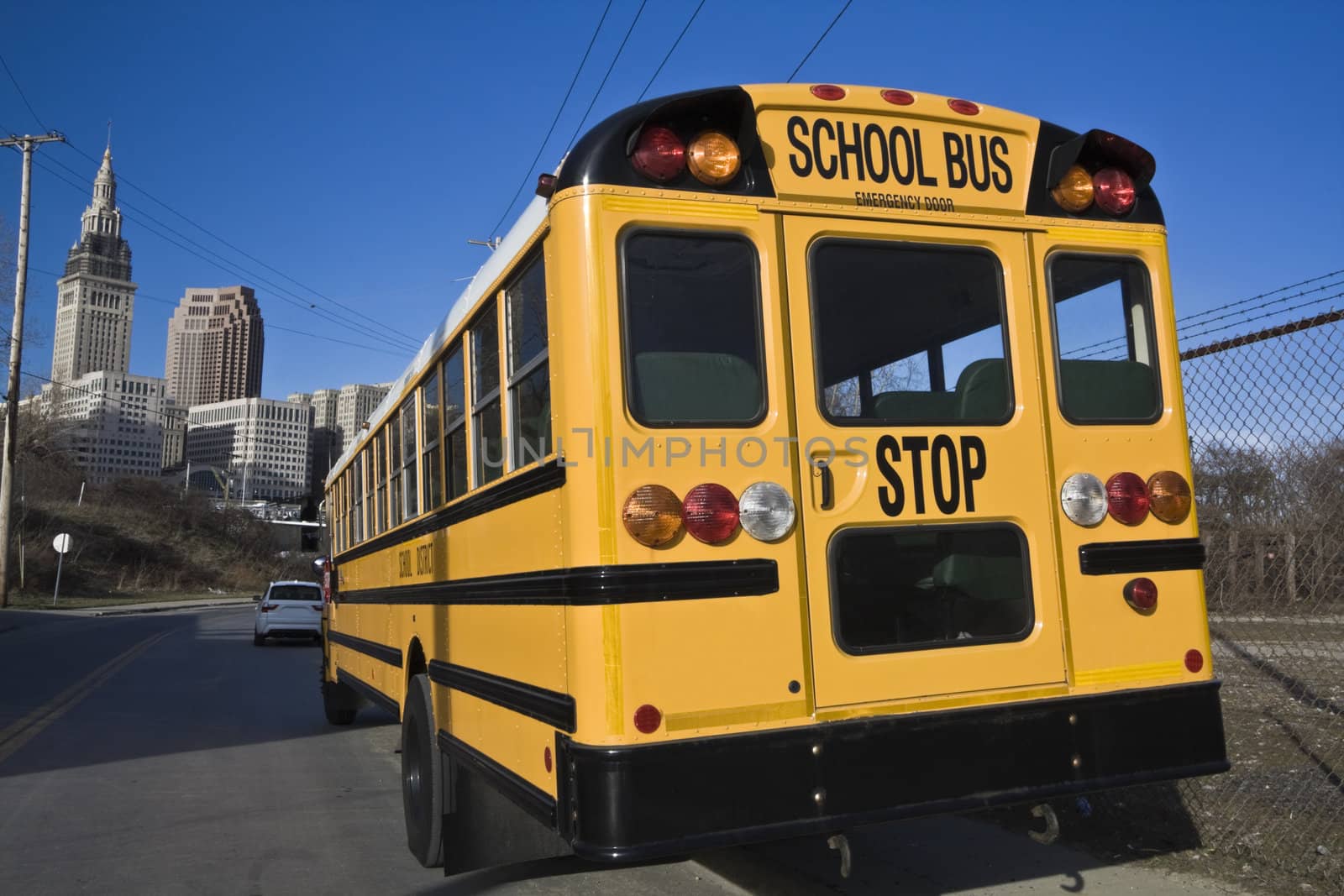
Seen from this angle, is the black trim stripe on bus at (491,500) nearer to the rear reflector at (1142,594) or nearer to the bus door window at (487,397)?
the bus door window at (487,397)

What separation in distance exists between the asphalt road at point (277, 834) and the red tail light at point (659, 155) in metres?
2.94

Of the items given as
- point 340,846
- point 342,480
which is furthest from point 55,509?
point 340,846

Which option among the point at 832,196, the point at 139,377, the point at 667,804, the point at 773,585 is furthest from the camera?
the point at 139,377

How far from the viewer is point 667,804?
3.04 meters

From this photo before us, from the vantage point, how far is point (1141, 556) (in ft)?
12.1

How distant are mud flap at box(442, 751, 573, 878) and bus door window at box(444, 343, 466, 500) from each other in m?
1.17

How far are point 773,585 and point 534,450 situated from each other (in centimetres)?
94

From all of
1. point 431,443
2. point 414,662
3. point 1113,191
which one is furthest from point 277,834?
point 1113,191

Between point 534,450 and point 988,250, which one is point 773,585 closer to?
point 534,450

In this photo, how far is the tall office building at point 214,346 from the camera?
163 m

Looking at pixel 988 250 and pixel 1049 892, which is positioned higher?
pixel 988 250

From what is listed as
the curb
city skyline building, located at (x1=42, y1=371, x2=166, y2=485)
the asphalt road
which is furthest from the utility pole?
city skyline building, located at (x1=42, y1=371, x2=166, y2=485)

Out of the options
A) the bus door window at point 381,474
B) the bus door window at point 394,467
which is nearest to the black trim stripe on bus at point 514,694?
the bus door window at point 394,467

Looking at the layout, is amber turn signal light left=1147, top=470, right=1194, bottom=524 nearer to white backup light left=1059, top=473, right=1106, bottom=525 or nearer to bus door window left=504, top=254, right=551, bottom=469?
white backup light left=1059, top=473, right=1106, bottom=525
